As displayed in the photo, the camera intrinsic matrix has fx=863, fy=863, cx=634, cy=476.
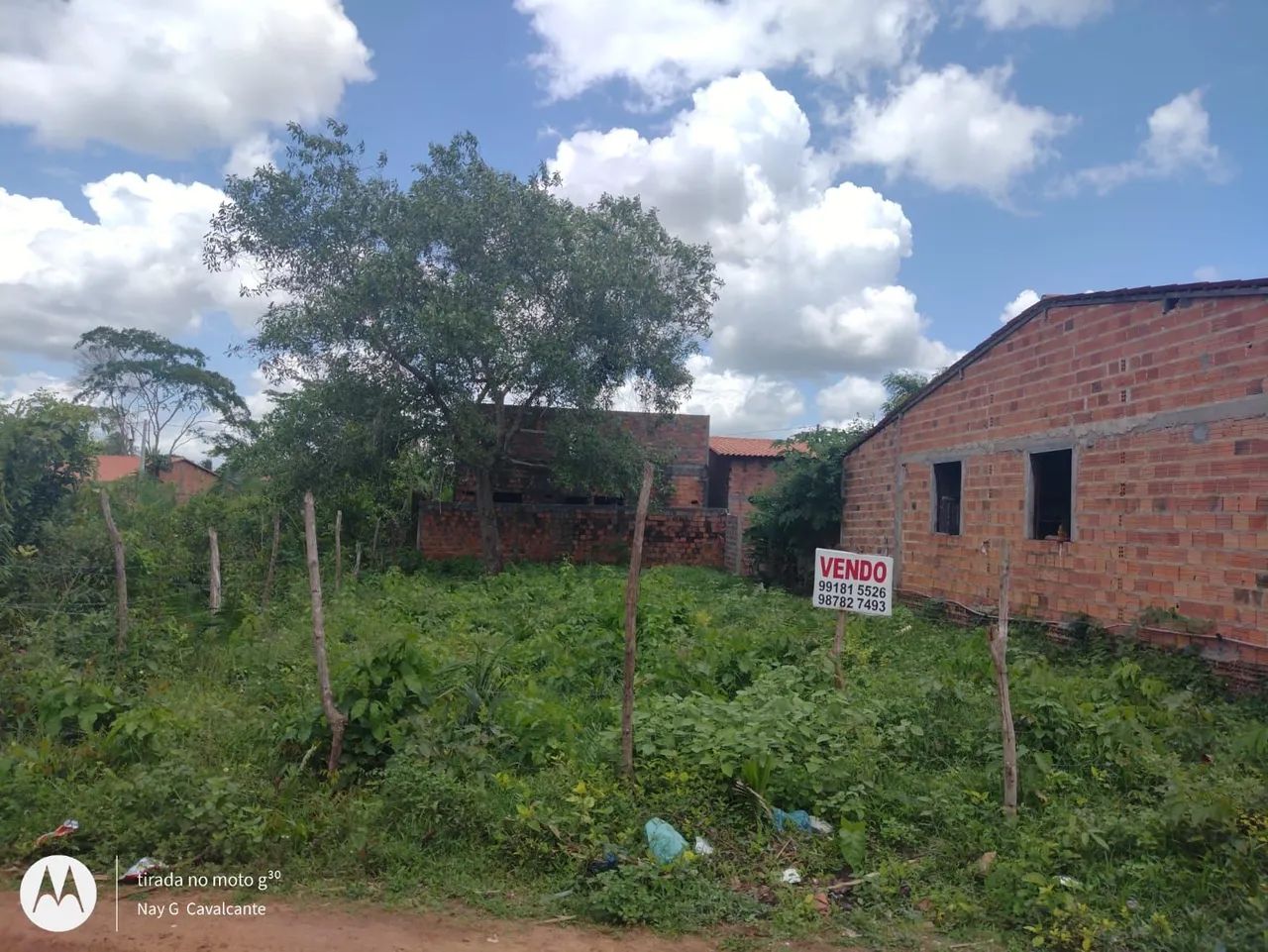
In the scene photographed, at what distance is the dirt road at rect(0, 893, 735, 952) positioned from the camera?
12.3 feet

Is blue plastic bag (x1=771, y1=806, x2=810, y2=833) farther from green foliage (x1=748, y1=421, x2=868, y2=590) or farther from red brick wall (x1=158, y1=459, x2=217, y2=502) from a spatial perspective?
red brick wall (x1=158, y1=459, x2=217, y2=502)

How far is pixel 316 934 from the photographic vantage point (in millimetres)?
3836

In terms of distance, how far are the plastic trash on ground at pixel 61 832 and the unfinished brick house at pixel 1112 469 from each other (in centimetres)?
678

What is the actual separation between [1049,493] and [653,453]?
28.8 ft

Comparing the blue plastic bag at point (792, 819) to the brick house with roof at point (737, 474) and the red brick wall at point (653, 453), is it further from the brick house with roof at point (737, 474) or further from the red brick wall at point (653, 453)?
the brick house with roof at point (737, 474)

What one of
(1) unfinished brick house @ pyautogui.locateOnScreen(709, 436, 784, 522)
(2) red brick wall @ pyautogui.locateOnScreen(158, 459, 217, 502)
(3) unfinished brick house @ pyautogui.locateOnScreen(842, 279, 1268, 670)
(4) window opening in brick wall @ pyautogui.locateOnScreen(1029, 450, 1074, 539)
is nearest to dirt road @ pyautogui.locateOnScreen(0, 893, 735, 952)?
(3) unfinished brick house @ pyautogui.locateOnScreen(842, 279, 1268, 670)

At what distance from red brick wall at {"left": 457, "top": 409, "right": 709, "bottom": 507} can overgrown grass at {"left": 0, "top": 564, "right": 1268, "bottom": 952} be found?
1084cm

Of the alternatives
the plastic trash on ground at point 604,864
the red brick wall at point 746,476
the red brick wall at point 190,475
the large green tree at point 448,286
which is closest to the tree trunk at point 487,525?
the large green tree at point 448,286

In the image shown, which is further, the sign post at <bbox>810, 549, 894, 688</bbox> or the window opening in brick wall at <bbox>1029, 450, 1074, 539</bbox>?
the window opening in brick wall at <bbox>1029, 450, 1074, 539</bbox>

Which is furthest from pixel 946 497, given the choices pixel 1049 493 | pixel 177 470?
pixel 177 470

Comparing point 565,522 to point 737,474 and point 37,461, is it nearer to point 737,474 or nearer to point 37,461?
point 737,474

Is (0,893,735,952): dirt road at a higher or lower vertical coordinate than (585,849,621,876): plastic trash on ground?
lower

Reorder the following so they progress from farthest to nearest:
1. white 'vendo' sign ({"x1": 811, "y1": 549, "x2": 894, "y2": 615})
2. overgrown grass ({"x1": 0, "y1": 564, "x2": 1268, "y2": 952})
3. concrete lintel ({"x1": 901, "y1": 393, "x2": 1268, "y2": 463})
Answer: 1. concrete lintel ({"x1": 901, "y1": 393, "x2": 1268, "y2": 463})
2. white 'vendo' sign ({"x1": 811, "y1": 549, "x2": 894, "y2": 615})
3. overgrown grass ({"x1": 0, "y1": 564, "x2": 1268, "y2": 952})

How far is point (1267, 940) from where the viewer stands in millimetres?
3418
